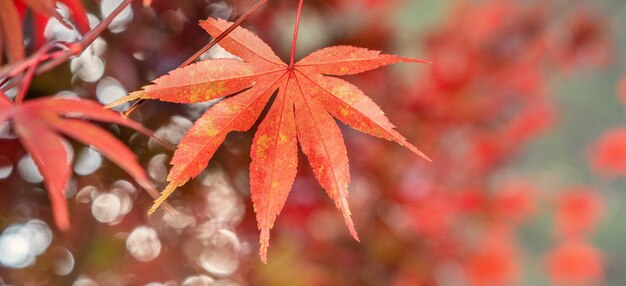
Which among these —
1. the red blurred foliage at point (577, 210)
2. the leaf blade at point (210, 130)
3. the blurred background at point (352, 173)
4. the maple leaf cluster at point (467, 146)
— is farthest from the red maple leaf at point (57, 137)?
the red blurred foliage at point (577, 210)

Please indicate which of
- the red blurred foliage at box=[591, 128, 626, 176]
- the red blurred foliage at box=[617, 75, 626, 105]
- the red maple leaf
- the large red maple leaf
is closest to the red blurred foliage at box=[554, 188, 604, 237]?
the red blurred foliage at box=[591, 128, 626, 176]

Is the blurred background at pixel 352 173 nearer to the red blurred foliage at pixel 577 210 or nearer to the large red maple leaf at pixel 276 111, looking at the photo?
the red blurred foliage at pixel 577 210

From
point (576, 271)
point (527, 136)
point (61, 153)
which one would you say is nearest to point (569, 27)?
point (527, 136)

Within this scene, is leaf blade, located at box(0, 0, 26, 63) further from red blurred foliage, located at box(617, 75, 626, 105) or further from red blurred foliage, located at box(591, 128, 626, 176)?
red blurred foliage, located at box(617, 75, 626, 105)

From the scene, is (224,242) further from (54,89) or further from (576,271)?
(576,271)

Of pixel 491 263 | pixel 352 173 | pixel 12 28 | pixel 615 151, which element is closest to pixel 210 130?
pixel 12 28
